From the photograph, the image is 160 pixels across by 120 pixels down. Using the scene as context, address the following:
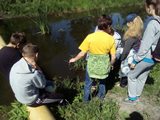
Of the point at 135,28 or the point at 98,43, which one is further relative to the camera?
the point at 135,28

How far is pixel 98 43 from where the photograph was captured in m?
5.73

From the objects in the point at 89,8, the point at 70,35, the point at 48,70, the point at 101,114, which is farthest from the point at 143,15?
the point at 101,114

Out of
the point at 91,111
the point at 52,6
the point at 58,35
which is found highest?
the point at 52,6

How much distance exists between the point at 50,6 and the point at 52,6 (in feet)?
0.31

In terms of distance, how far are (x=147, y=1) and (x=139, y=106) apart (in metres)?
2.20

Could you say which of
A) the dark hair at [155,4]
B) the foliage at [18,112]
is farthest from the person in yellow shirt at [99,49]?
the foliage at [18,112]

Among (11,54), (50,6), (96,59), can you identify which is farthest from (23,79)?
(50,6)

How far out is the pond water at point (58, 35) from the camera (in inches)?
338

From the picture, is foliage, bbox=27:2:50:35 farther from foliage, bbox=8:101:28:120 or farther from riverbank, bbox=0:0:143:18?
foliage, bbox=8:101:28:120

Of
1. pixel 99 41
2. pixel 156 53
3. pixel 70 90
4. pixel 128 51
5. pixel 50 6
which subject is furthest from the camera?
pixel 50 6

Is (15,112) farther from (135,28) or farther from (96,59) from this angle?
(135,28)

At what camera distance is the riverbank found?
40.0 feet

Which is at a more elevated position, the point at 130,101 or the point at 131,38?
the point at 131,38

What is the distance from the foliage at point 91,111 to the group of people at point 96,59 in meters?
0.24
